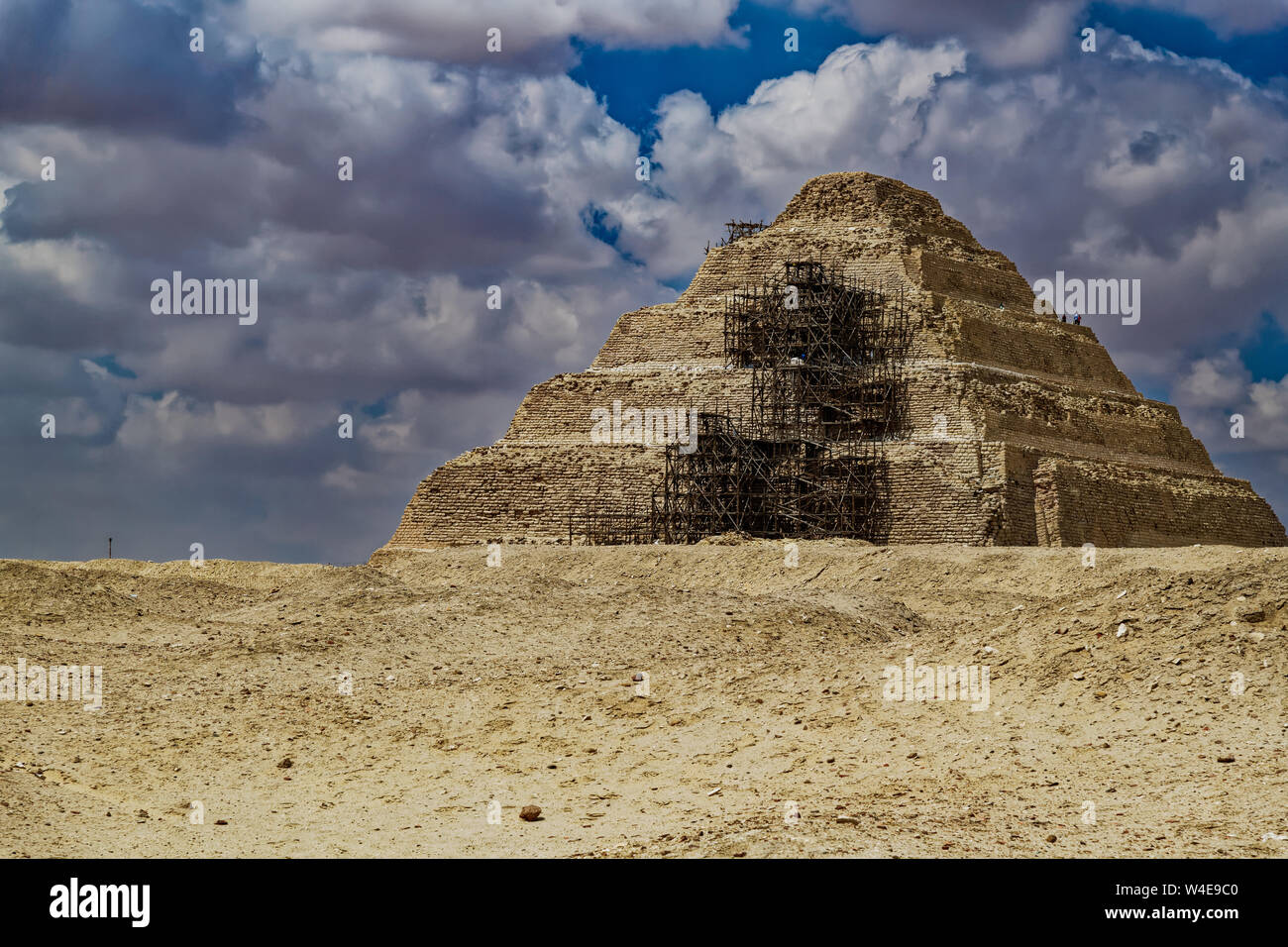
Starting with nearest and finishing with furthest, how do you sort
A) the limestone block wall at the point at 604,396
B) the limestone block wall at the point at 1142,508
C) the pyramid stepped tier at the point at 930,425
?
the limestone block wall at the point at 1142,508, the pyramid stepped tier at the point at 930,425, the limestone block wall at the point at 604,396

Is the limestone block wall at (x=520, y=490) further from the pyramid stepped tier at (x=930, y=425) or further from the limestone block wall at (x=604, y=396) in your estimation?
the limestone block wall at (x=604, y=396)

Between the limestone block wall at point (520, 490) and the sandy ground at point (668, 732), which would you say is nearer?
the sandy ground at point (668, 732)

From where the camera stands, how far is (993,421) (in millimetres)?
53312

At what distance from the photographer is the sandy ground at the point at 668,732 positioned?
1395 centimetres

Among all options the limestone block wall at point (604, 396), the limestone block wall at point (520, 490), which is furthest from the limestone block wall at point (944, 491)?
the limestone block wall at point (520, 490)

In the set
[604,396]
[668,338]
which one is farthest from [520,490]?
[668,338]

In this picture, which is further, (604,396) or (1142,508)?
(604,396)

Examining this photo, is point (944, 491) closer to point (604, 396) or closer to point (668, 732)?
point (604, 396)

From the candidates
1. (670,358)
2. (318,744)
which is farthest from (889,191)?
(318,744)

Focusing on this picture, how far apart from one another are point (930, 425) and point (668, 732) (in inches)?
1477

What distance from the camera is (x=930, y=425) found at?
54500 millimetres

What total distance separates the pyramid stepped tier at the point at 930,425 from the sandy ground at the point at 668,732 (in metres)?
23.3
